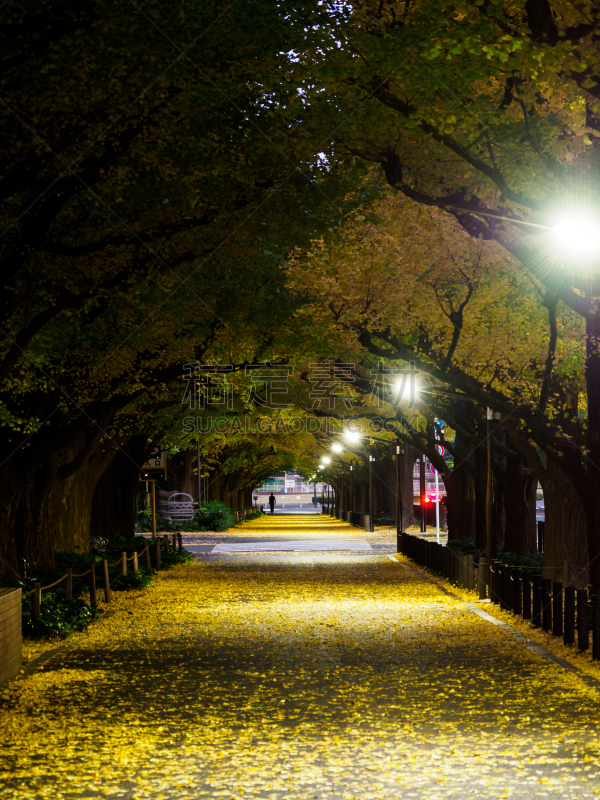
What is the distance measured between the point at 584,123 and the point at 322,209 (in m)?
3.95

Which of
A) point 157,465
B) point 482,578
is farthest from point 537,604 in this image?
point 157,465

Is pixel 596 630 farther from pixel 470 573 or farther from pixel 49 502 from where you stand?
pixel 49 502

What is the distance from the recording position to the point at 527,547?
89.6ft

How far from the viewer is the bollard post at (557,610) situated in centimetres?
1398

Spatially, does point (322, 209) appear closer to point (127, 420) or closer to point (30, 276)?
point (30, 276)

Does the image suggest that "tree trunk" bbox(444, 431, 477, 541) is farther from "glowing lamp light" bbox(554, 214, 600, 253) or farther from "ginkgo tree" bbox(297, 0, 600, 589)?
"glowing lamp light" bbox(554, 214, 600, 253)

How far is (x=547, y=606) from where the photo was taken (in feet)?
48.3

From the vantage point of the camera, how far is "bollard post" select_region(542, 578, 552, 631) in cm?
1464

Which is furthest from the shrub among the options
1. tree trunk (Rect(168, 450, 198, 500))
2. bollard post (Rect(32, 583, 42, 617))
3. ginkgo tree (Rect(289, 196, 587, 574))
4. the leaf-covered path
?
tree trunk (Rect(168, 450, 198, 500))

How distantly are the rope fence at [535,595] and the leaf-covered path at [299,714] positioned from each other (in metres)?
0.78

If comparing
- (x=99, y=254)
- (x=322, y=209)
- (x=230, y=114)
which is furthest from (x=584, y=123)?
(x=99, y=254)

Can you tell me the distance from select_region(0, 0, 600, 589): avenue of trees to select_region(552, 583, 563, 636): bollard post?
84 cm

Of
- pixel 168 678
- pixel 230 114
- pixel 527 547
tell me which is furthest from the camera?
pixel 527 547

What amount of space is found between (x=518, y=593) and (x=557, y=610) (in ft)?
8.68
